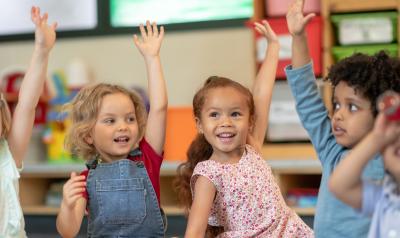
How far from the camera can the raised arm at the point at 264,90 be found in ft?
5.98

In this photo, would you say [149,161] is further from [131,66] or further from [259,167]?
[131,66]

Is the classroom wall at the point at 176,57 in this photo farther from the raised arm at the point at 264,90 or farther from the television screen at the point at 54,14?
the raised arm at the point at 264,90

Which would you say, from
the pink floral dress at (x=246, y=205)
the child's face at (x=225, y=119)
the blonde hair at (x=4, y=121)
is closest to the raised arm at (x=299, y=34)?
the child's face at (x=225, y=119)

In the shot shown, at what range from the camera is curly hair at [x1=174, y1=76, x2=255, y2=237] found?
1740 millimetres

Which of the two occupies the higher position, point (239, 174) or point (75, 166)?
point (239, 174)

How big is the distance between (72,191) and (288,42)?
1714 mm

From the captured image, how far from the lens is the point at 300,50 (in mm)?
1529

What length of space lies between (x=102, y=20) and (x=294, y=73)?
2.52 meters

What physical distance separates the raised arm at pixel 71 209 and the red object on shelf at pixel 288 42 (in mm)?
1618

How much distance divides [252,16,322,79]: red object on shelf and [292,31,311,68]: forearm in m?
1.55

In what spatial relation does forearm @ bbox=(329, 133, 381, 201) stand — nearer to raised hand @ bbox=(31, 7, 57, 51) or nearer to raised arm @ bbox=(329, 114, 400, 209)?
raised arm @ bbox=(329, 114, 400, 209)

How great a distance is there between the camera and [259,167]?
5.68ft

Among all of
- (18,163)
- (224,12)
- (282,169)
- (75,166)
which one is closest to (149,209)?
(18,163)

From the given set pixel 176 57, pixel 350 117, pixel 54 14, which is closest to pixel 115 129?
pixel 350 117
